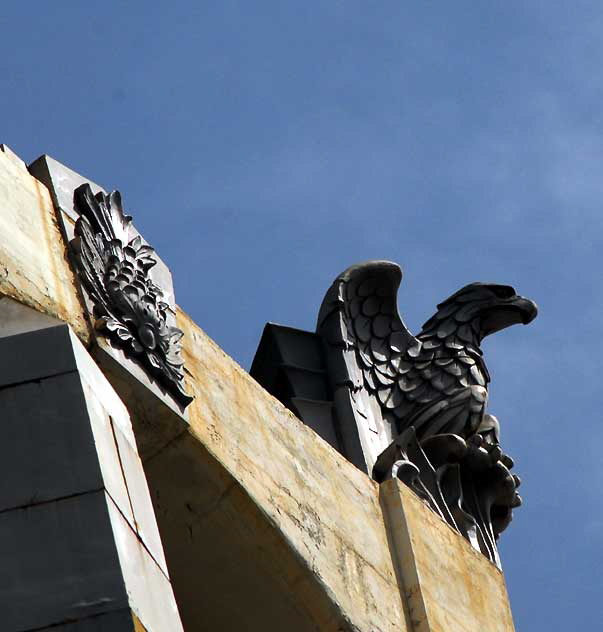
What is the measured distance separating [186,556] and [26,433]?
253cm

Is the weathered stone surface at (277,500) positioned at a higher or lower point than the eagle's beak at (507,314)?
lower

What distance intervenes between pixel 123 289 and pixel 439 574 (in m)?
2.90

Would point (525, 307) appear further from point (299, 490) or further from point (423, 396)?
point (299, 490)

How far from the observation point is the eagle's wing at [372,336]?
579 inches

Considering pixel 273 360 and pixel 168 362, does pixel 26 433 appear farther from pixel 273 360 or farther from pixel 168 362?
pixel 273 360

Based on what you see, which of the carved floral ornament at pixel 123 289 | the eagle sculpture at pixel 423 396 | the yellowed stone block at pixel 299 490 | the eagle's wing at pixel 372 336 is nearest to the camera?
the carved floral ornament at pixel 123 289

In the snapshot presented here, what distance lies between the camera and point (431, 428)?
14.8 meters

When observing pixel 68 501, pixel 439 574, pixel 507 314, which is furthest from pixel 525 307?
pixel 68 501

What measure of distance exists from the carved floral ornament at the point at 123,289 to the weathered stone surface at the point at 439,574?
2.09 meters

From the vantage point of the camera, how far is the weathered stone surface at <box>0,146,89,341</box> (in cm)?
1102

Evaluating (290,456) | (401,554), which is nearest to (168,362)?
(290,456)

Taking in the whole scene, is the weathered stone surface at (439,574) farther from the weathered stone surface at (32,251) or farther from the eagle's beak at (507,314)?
the weathered stone surface at (32,251)

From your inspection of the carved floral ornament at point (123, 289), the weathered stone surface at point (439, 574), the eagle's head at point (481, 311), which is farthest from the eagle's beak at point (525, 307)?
the carved floral ornament at point (123, 289)

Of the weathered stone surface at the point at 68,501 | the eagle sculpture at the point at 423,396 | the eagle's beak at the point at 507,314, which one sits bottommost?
the weathered stone surface at the point at 68,501
